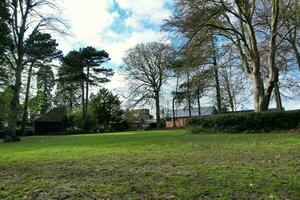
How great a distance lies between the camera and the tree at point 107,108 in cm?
5791

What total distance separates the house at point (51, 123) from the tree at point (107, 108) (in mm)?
5797

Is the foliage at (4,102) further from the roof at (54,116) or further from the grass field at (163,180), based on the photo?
the grass field at (163,180)

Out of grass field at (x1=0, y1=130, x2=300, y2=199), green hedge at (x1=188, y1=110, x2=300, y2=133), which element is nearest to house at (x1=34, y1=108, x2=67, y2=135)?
green hedge at (x1=188, y1=110, x2=300, y2=133)

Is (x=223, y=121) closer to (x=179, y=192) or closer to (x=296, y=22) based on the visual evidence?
(x=296, y=22)

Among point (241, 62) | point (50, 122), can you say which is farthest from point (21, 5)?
point (50, 122)

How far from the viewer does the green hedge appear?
809 inches

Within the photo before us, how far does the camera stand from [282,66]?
27.8m

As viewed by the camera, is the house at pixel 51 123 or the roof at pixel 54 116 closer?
the house at pixel 51 123

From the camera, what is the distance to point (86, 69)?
5441cm

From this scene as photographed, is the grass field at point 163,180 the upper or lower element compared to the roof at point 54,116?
lower

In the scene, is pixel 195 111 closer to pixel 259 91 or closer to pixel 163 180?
pixel 259 91

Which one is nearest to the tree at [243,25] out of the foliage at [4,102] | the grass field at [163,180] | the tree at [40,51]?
the grass field at [163,180]

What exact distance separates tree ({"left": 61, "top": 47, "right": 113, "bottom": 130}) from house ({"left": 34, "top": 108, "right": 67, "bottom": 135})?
3.81 m

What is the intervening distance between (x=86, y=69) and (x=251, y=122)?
37.4 meters
